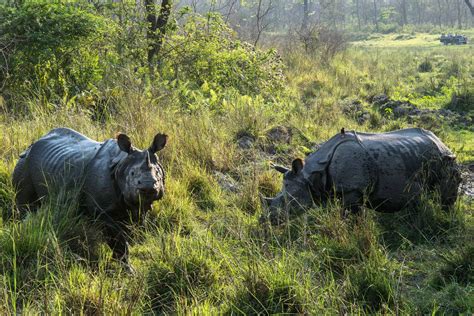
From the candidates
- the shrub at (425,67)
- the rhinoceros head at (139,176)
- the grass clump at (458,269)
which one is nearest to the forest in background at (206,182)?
the grass clump at (458,269)

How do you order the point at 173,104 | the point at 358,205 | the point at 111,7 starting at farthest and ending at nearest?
the point at 111,7
the point at 173,104
the point at 358,205

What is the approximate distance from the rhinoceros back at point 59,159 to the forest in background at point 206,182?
187 millimetres

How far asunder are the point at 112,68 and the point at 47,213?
533 centimetres

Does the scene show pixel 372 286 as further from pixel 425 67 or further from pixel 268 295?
pixel 425 67

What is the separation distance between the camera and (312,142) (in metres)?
8.68

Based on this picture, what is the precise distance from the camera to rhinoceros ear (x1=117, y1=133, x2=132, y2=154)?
388 centimetres

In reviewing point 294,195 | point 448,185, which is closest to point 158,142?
point 294,195

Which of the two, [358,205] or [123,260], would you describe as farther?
[358,205]

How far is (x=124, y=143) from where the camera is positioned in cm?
390

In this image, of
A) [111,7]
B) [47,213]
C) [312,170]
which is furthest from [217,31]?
[47,213]

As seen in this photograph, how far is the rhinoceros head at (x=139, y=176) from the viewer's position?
12.1 ft

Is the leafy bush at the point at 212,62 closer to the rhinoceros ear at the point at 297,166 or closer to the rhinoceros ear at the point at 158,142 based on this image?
the rhinoceros ear at the point at 297,166

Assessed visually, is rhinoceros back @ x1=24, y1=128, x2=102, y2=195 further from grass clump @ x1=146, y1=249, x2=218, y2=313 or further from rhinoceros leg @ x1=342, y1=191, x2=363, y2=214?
rhinoceros leg @ x1=342, y1=191, x2=363, y2=214

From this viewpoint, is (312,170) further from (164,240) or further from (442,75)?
(442,75)
